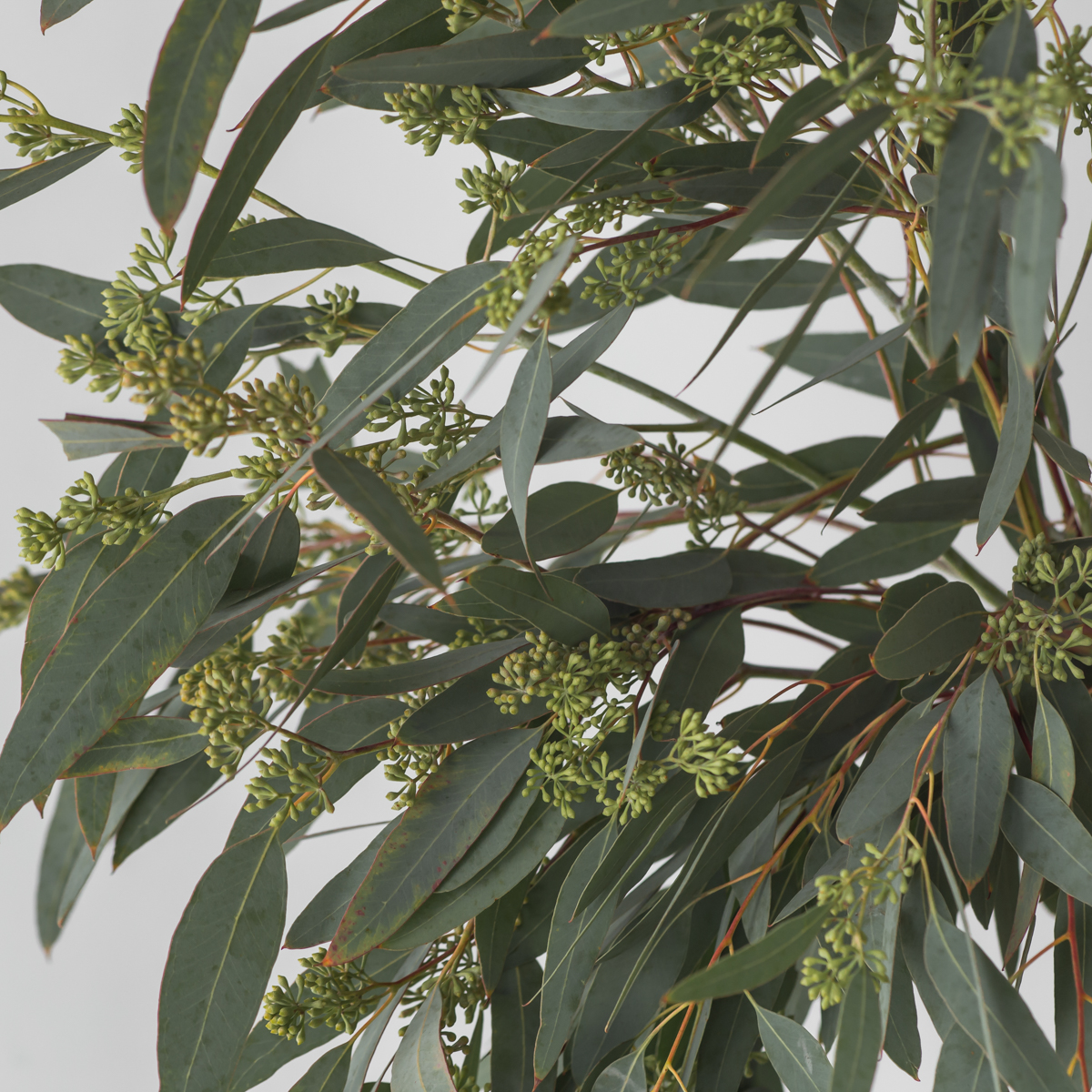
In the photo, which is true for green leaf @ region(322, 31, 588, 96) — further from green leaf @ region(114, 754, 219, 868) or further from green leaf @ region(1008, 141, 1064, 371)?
green leaf @ region(114, 754, 219, 868)

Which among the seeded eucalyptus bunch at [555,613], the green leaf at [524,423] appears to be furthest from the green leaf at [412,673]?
the green leaf at [524,423]

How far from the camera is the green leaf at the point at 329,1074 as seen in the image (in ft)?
1.65

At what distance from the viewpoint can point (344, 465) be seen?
0.31 m

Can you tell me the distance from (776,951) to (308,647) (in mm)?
265

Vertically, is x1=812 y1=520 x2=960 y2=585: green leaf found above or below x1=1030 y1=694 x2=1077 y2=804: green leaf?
above

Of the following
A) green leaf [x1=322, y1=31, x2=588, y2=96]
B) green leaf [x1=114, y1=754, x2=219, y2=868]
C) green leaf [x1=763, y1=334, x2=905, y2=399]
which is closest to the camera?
green leaf [x1=322, y1=31, x2=588, y2=96]

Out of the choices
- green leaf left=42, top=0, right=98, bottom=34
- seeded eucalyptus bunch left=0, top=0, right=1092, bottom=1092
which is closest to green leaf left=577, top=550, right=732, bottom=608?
seeded eucalyptus bunch left=0, top=0, right=1092, bottom=1092

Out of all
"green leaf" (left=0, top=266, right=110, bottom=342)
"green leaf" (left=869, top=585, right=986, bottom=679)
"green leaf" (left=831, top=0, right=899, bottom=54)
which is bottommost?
"green leaf" (left=869, top=585, right=986, bottom=679)

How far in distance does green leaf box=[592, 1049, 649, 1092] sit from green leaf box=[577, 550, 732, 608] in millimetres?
204

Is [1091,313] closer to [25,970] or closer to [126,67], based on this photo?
[126,67]

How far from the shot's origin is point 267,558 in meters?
0.43

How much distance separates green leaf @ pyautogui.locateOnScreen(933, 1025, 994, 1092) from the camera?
0.39m

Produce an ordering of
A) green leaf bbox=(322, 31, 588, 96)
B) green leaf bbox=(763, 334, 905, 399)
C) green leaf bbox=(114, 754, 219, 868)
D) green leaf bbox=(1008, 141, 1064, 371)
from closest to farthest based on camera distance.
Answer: green leaf bbox=(1008, 141, 1064, 371) < green leaf bbox=(322, 31, 588, 96) < green leaf bbox=(114, 754, 219, 868) < green leaf bbox=(763, 334, 905, 399)

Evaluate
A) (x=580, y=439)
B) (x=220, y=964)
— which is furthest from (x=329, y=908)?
(x=580, y=439)
